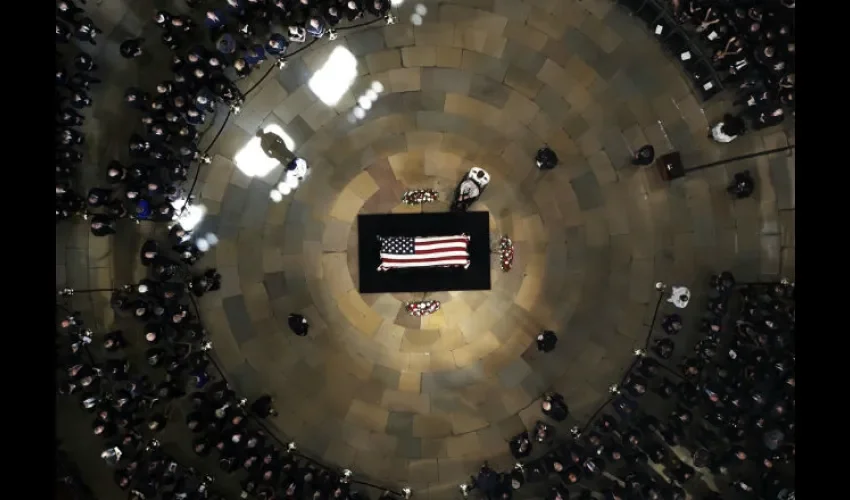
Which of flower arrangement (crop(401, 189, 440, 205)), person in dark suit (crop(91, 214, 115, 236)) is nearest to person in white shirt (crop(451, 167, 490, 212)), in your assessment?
flower arrangement (crop(401, 189, 440, 205))

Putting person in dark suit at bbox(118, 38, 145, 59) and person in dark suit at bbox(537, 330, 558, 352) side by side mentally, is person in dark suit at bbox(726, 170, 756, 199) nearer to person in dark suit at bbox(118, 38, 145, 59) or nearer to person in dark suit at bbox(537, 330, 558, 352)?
person in dark suit at bbox(537, 330, 558, 352)

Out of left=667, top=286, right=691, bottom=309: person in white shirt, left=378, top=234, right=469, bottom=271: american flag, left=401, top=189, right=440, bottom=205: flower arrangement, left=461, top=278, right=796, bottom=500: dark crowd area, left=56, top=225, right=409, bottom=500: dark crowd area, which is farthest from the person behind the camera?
left=401, top=189, right=440, bottom=205: flower arrangement

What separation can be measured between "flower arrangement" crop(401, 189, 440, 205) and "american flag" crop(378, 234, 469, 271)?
1.15m

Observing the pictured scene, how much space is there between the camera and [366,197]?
1581 cm

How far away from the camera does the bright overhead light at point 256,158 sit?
610 inches

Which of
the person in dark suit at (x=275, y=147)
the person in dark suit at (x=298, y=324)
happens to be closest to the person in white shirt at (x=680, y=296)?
the person in dark suit at (x=298, y=324)

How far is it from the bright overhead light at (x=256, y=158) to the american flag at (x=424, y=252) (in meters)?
3.93

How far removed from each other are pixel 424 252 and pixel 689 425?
28.4 feet

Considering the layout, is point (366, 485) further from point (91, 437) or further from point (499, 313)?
point (91, 437)

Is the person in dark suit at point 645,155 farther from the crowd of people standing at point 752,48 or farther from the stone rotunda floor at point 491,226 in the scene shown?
the crowd of people standing at point 752,48

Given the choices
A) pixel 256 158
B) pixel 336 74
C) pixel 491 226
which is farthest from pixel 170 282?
pixel 491 226

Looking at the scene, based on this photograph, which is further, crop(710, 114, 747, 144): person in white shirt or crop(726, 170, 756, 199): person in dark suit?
crop(726, 170, 756, 199): person in dark suit

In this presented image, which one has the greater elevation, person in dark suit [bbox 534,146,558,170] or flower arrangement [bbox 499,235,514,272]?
person in dark suit [bbox 534,146,558,170]

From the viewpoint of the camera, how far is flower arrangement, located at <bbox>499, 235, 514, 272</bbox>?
16.0 m
